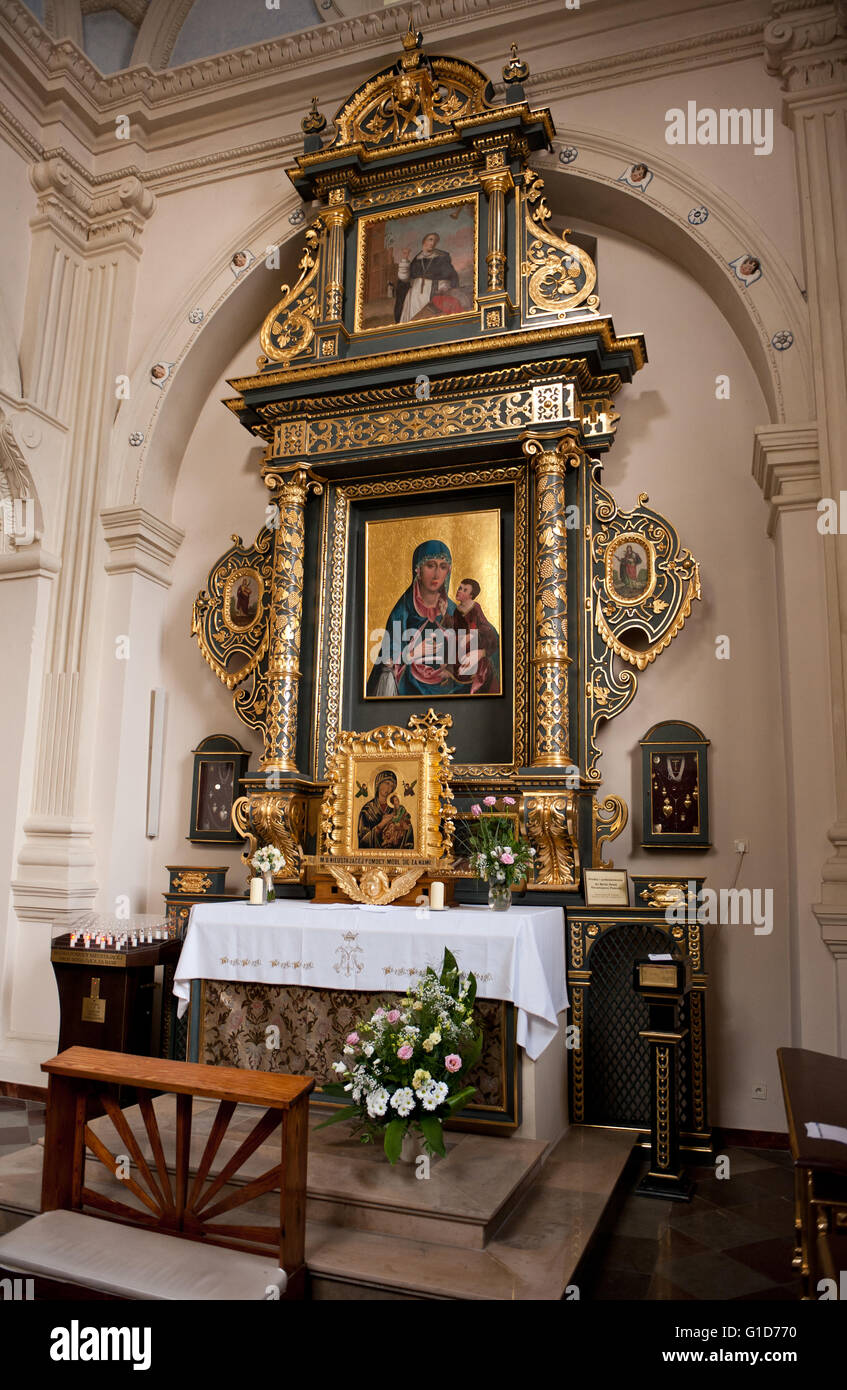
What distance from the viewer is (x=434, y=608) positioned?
6645mm

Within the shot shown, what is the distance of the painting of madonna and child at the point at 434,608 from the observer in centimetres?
649

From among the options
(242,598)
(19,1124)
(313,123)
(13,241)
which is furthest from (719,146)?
(19,1124)

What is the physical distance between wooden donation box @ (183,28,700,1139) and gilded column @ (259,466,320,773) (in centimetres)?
2

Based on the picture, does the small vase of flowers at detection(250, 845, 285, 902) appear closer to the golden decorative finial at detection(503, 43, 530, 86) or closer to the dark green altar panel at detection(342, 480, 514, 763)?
the dark green altar panel at detection(342, 480, 514, 763)

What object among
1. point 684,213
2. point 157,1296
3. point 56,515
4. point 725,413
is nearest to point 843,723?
point 725,413

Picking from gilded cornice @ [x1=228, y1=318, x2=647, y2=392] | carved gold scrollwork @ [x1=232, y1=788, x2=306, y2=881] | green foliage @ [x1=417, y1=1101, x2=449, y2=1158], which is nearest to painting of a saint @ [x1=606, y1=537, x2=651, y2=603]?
gilded cornice @ [x1=228, y1=318, x2=647, y2=392]

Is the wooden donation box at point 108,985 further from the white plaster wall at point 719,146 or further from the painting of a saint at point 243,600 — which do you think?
the white plaster wall at point 719,146

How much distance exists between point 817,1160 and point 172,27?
936 cm

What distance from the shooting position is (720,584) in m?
6.27

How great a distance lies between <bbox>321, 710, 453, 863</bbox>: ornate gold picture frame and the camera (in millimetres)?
6008

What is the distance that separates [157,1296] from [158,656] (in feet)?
18.0

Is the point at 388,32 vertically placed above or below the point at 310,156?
above

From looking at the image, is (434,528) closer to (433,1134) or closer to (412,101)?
(412,101)

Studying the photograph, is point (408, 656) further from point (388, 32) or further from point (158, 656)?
point (388, 32)
